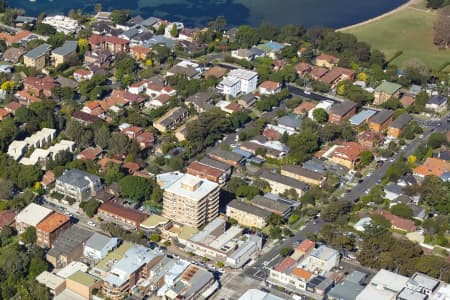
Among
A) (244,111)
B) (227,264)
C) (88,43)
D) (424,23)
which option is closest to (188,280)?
(227,264)

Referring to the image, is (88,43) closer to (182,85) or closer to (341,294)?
(182,85)

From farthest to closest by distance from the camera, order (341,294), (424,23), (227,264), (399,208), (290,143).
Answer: (424,23)
(290,143)
(399,208)
(227,264)
(341,294)

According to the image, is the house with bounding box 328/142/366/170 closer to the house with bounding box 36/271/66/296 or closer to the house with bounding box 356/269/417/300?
the house with bounding box 356/269/417/300

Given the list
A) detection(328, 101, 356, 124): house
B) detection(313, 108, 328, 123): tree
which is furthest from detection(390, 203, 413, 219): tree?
detection(313, 108, 328, 123): tree

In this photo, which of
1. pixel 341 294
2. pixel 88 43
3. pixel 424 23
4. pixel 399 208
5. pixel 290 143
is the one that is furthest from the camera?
pixel 424 23

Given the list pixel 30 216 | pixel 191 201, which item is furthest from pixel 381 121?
pixel 30 216

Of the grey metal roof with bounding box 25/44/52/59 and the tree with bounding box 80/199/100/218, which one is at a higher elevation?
the grey metal roof with bounding box 25/44/52/59
